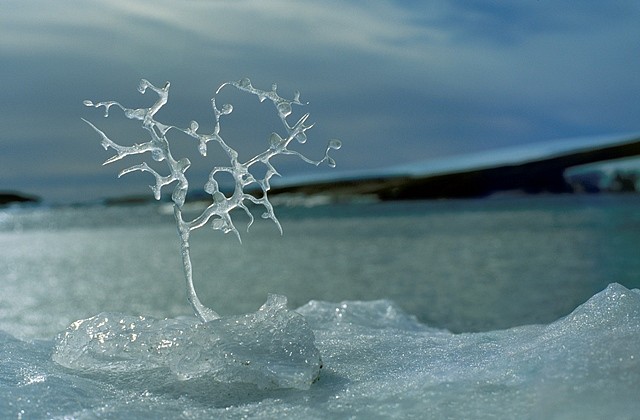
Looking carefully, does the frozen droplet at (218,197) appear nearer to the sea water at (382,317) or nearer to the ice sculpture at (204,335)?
the ice sculpture at (204,335)

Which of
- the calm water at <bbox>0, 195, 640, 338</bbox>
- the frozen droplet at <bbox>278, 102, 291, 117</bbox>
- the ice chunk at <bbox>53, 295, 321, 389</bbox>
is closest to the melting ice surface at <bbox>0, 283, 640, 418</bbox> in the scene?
the ice chunk at <bbox>53, 295, 321, 389</bbox>

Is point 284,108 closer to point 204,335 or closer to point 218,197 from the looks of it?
point 218,197

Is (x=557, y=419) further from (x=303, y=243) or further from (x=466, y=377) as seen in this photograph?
(x=303, y=243)

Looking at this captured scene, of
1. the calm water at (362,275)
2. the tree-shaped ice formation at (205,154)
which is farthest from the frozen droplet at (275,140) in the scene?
the calm water at (362,275)

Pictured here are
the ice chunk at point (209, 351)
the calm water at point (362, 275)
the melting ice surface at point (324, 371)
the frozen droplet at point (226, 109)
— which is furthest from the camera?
the calm water at point (362, 275)

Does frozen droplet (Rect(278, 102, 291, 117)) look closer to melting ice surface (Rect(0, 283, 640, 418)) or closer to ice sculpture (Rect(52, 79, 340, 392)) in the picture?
ice sculpture (Rect(52, 79, 340, 392))

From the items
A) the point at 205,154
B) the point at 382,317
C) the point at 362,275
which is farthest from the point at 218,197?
the point at 362,275
